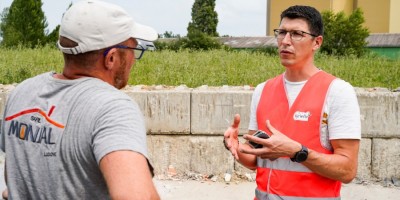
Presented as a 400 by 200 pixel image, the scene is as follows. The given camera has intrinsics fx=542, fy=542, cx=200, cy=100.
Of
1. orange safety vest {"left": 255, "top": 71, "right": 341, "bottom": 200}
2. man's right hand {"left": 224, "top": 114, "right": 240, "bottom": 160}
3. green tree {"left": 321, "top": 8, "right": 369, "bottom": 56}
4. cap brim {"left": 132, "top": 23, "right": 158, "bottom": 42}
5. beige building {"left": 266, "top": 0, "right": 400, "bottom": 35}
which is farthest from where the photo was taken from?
beige building {"left": 266, "top": 0, "right": 400, "bottom": 35}

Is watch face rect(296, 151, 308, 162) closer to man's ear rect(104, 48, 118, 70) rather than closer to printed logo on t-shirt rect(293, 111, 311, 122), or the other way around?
printed logo on t-shirt rect(293, 111, 311, 122)

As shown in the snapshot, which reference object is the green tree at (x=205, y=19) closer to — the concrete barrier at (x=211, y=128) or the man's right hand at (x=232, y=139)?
the concrete barrier at (x=211, y=128)

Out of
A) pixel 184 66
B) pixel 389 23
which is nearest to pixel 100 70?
pixel 184 66

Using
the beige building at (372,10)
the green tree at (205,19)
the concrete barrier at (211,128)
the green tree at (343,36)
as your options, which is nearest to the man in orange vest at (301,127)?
the concrete barrier at (211,128)

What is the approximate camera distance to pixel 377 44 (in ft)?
102

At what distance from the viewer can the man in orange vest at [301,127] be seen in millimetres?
2568

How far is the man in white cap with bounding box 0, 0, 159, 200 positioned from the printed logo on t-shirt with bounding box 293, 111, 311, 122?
1.09 metres

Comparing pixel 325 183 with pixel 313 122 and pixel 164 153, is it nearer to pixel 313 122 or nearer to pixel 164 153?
pixel 313 122

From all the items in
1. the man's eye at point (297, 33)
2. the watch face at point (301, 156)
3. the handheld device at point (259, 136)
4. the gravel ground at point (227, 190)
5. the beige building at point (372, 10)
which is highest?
the beige building at point (372, 10)

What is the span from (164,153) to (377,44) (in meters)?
26.5

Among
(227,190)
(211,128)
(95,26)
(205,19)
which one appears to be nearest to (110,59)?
(95,26)

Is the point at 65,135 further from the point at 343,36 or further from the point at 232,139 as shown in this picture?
the point at 343,36

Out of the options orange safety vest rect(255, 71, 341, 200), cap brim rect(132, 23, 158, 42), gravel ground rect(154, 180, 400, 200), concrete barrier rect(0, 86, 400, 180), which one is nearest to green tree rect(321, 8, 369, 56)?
concrete barrier rect(0, 86, 400, 180)

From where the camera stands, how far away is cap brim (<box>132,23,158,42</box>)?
184 cm
